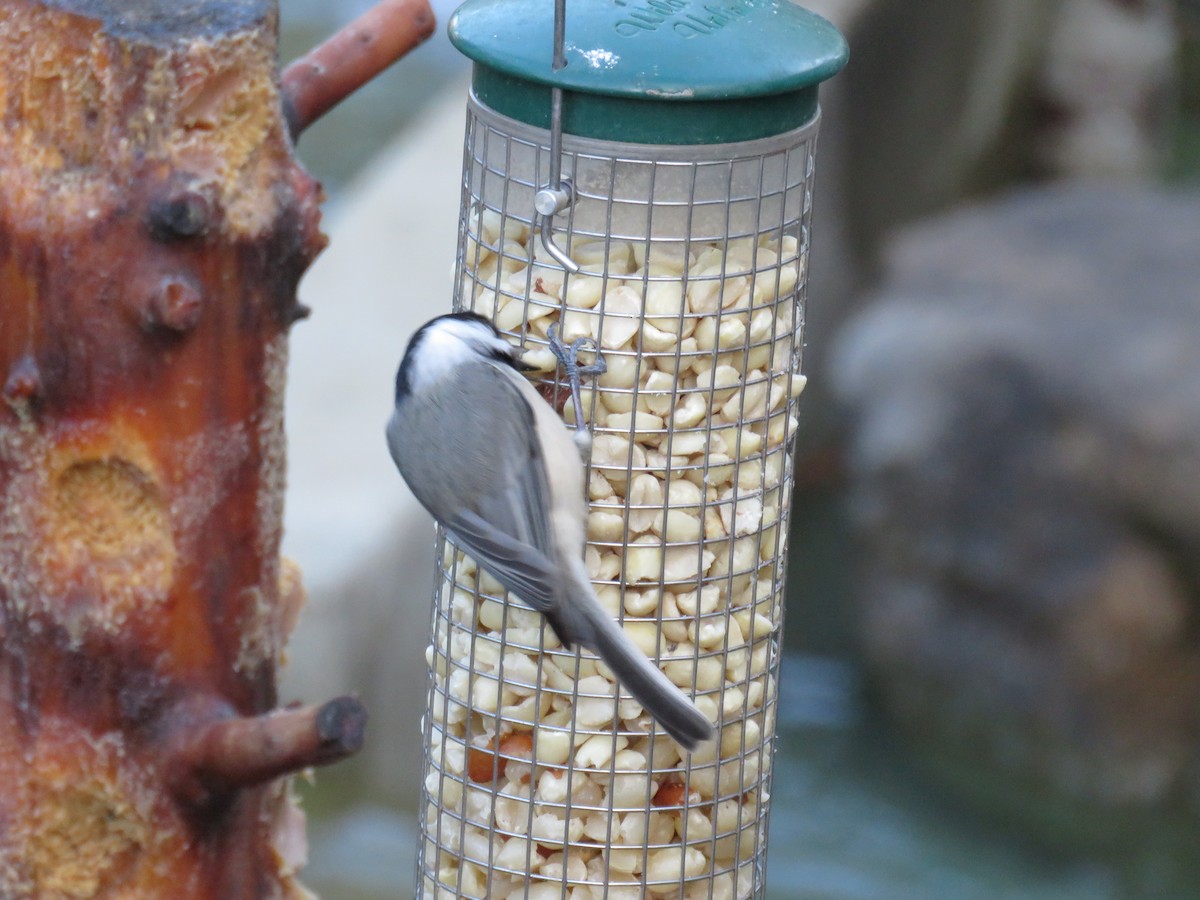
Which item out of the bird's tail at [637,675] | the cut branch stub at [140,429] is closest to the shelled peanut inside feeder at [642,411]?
the bird's tail at [637,675]

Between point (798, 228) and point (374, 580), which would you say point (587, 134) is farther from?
point (374, 580)

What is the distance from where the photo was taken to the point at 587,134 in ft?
5.74

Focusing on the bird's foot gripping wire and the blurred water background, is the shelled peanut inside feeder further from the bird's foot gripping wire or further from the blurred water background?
the blurred water background

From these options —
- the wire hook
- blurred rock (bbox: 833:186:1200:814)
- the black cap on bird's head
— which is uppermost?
the wire hook

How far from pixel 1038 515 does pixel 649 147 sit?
4.04 meters

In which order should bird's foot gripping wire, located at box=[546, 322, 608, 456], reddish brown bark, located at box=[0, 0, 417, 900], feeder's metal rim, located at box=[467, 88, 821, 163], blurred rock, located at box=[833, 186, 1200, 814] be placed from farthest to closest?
blurred rock, located at box=[833, 186, 1200, 814] < bird's foot gripping wire, located at box=[546, 322, 608, 456] < feeder's metal rim, located at box=[467, 88, 821, 163] < reddish brown bark, located at box=[0, 0, 417, 900]

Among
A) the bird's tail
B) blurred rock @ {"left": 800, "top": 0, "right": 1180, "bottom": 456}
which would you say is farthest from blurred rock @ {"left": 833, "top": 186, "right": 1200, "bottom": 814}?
the bird's tail

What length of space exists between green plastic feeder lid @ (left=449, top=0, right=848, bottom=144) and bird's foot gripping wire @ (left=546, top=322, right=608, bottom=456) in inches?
9.6

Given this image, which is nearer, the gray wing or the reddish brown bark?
the reddish brown bark

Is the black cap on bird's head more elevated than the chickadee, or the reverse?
the black cap on bird's head

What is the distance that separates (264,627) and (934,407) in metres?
4.21

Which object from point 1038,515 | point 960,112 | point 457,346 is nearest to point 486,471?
point 457,346

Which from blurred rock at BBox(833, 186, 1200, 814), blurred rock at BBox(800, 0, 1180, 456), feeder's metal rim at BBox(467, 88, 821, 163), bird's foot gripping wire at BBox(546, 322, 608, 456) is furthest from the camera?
blurred rock at BBox(800, 0, 1180, 456)

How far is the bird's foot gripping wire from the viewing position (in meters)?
1.85
